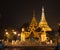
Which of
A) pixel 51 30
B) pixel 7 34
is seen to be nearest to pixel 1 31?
pixel 7 34

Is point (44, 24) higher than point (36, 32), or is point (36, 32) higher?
point (44, 24)

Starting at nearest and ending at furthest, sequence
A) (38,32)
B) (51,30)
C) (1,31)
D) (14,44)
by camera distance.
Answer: (14,44) < (1,31) < (38,32) < (51,30)

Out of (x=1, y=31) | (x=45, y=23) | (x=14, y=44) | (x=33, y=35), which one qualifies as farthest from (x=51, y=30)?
(x=14, y=44)

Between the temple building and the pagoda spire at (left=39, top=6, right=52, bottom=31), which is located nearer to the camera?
the temple building

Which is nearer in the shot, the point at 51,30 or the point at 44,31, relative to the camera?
the point at 44,31

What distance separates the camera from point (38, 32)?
90.2 meters

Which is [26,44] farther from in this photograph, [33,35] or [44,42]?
[33,35]

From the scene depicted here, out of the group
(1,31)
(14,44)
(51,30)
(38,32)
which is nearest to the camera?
(14,44)

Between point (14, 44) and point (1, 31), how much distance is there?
965cm

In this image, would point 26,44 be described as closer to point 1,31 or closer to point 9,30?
point 1,31

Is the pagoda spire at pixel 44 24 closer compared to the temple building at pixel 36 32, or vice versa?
the temple building at pixel 36 32

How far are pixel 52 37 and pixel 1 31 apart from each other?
Answer: 11276 millimetres

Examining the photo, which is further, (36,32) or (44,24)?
(44,24)

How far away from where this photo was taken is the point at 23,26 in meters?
95.7
